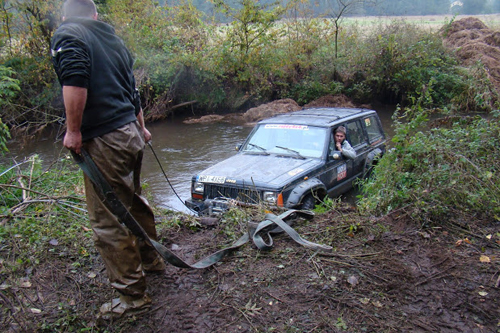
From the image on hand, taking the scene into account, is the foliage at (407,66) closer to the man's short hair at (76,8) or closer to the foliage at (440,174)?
the foliage at (440,174)

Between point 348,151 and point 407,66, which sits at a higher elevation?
point 407,66

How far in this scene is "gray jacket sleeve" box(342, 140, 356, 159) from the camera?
6918mm

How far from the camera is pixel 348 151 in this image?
693 cm

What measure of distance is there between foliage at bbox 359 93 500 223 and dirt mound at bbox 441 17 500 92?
1411 cm

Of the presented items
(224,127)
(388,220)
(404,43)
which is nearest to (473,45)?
(404,43)

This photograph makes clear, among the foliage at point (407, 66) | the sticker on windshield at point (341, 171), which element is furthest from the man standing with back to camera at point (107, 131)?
the foliage at point (407, 66)

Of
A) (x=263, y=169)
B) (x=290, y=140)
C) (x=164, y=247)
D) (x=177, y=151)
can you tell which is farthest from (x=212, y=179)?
(x=177, y=151)

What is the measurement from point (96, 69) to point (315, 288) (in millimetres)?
2257

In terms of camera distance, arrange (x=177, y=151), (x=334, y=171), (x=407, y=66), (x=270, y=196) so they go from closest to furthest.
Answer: (x=270, y=196) → (x=334, y=171) → (x=177, y=151) → (x=407, y=66)

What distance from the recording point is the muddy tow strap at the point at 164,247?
2.80 meters

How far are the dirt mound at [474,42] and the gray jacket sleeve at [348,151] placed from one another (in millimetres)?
12946

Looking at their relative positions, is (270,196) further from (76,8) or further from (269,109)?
(269,109)

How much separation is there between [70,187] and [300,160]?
358 cm

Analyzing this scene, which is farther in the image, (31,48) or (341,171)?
(31,48)
